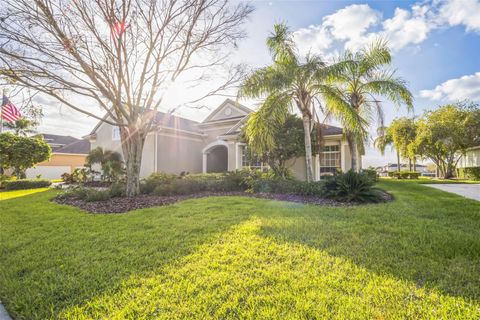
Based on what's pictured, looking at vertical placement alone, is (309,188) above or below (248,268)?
above

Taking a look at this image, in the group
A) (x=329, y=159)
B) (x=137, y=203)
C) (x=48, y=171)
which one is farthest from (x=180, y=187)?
(x=48, y=171)

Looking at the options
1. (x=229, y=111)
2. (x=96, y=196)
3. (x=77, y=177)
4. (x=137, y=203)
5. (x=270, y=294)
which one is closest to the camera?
(x=270, y=294)

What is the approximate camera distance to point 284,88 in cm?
964

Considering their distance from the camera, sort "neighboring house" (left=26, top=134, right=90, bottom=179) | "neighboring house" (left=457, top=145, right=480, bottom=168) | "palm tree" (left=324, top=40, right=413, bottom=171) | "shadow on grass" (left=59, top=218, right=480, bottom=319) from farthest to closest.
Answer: "neighboring house" (left=26, top=134, right=90, bottom=179) < "neighboring house" (left=457, top=145, right=480, bottom=168) < "palm tree" (left=324, top=40, right=413, bottom=171) < "shadow on grass" (left=59, top=218, right=480, bottom=319)

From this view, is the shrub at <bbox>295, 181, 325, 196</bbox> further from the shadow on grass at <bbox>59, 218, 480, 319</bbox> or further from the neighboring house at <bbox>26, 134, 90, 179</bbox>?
the neighboring house at <bbox>26, 134, 90, 179</bbox>

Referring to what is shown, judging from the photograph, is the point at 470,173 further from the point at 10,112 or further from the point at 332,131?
the point at 10,112

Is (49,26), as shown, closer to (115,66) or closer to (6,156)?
(115,66)

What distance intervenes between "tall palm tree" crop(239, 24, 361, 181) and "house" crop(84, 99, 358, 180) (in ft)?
13.8

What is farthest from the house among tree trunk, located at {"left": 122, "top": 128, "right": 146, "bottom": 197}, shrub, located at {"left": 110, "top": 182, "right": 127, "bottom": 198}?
shrub, located at {"left": 110, "top": 182, "right": 127, "bottom": 198}

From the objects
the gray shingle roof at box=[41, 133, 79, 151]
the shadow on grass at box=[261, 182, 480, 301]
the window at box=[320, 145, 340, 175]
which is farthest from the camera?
the gray shingle roof at box=[41, 133, 79, 151]

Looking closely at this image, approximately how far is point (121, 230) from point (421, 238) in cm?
566

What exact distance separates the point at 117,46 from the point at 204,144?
1245 centimetres

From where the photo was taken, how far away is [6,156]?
14961 mm

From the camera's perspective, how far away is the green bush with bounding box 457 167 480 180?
19.7 metres
